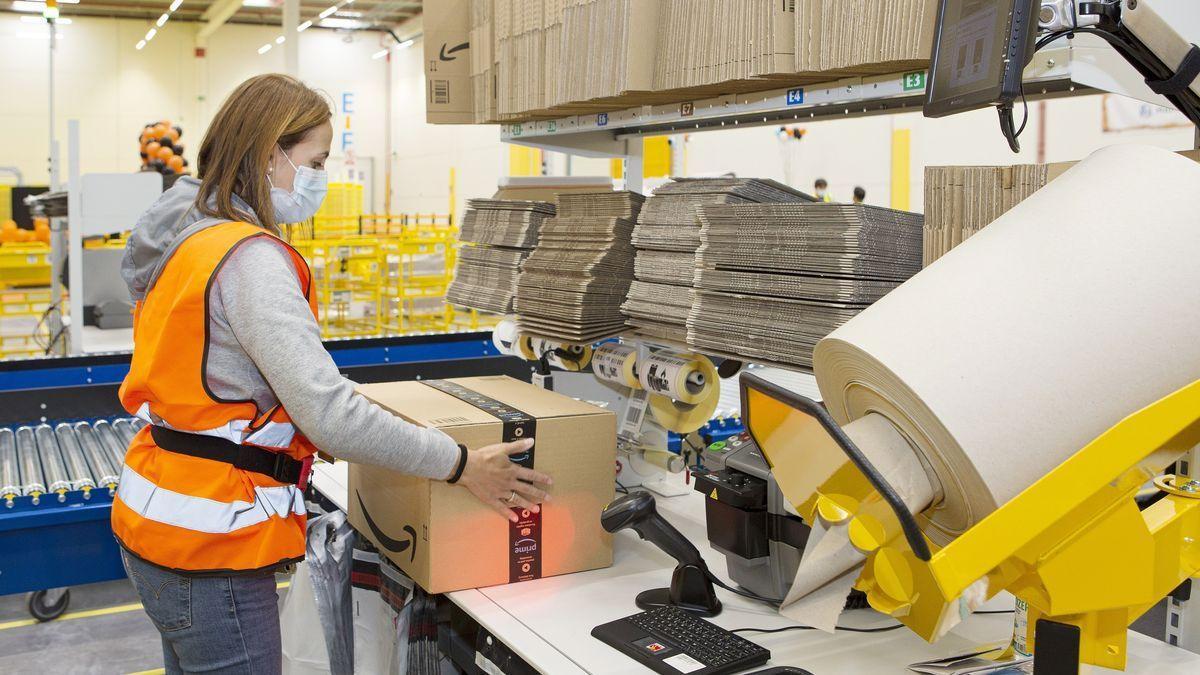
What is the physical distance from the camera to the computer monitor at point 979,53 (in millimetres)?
Answer: 1408

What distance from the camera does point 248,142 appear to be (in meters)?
1.89

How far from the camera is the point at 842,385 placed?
4.79ft

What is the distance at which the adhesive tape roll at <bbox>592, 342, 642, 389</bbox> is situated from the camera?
9.36 ft

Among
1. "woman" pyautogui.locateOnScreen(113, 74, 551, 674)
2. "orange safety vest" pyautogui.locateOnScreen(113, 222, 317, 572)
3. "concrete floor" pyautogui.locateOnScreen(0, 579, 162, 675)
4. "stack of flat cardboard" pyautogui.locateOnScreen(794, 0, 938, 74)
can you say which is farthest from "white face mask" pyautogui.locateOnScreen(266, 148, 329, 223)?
"concrete floor" pyautogui.locateOnScreen(0, 579, 162, 675)

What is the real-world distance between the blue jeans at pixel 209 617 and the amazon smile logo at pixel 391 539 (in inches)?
15.8

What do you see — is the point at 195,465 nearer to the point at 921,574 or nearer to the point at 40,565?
the point at 921,574

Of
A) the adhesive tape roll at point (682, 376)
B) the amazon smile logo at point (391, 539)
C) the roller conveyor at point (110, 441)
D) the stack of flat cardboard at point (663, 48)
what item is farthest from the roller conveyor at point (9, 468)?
the adhesive tape roll at point (682, 376)

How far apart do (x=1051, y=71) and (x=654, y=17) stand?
1.07m

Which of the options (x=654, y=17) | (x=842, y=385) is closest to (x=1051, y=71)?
(x=842, y=385)

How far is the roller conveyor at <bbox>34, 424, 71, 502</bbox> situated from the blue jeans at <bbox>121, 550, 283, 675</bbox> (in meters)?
1.49

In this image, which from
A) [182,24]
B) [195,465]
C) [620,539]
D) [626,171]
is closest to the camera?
[195,465]

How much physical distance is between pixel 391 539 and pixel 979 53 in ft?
5.26

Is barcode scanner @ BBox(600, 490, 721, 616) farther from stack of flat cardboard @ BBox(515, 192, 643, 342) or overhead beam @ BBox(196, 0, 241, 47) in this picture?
overhead beam @ BBox(196, 0, 241, 47)

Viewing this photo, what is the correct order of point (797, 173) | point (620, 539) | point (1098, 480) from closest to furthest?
point (1098, 480) < point (620, 539) < point (797, 173)
